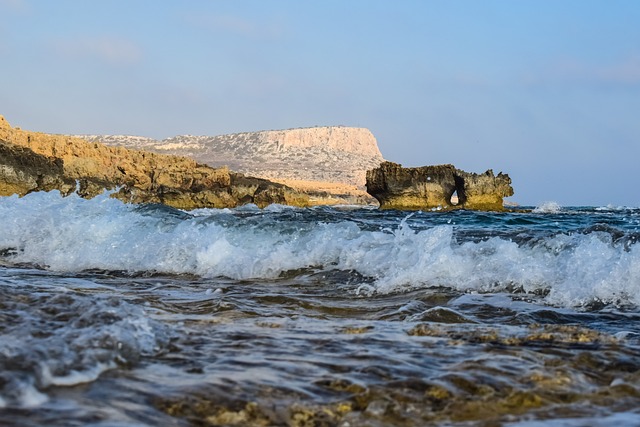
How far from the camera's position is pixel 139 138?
152 metres

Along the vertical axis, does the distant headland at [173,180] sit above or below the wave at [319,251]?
above

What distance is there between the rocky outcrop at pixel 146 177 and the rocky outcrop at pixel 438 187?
807 centimetres

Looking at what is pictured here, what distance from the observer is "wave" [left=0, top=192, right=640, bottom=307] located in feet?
18.0

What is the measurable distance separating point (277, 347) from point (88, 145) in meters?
45.2

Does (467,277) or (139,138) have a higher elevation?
(139,138)

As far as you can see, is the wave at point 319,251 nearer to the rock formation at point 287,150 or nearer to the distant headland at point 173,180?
the distant headland at point 173,180

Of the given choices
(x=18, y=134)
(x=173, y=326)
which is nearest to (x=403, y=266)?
(x=173, y=326)

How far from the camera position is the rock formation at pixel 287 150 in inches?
5202

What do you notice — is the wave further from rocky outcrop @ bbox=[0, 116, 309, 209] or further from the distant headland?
rocky outcrop @ bbox=[0, 116, 309, 209]

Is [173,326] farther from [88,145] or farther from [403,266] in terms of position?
[88,145]

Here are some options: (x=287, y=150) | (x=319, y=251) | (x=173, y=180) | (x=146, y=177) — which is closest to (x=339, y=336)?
(x=319, y=251)

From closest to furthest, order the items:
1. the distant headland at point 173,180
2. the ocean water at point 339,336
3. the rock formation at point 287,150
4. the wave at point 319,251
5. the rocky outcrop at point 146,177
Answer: the ocean water at point 339,336, the wave at point 319,251, the distant headland at point 173,180, the rocky outcrop at point 146,177, the rock formation at point 287,150

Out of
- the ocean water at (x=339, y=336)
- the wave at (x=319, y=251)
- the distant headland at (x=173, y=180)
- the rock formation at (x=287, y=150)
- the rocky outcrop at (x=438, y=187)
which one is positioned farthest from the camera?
the rock formation at (x=287, y=150)

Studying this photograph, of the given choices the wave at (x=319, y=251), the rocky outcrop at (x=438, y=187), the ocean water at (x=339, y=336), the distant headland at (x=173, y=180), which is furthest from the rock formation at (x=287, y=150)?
the ocean water at (x=339, y=336)
